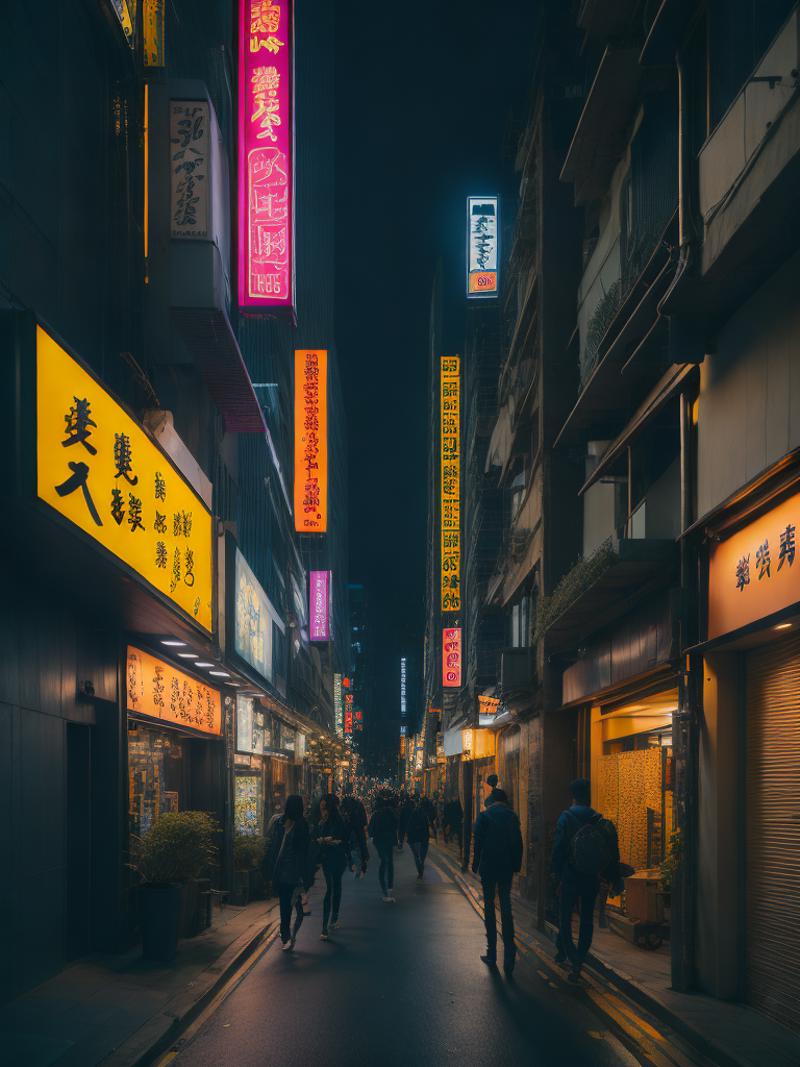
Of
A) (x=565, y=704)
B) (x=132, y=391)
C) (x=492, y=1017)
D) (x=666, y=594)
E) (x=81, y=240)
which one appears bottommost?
(x=492, y=1017)

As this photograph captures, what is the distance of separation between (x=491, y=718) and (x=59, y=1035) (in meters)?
22.7

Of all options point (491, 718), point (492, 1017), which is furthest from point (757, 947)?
point (491, 718)

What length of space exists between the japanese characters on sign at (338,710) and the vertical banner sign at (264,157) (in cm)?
8246

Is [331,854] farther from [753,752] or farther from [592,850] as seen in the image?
[753,752]

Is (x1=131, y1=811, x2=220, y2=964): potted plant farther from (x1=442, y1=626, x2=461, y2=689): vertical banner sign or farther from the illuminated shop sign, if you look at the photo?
(x1=442, y1=626, x2=461, y2=689): vertical banner sign

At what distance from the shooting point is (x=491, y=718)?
30297 millimetres

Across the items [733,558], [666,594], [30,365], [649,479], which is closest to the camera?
[30,365]

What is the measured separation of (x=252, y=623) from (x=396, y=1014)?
15002 mm

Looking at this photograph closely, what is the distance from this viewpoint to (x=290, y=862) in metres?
13.4

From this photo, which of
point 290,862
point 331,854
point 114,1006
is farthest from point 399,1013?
point 331,854

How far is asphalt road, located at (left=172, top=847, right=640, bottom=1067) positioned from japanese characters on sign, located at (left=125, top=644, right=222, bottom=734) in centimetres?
356

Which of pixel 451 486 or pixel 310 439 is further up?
pixel 310 439

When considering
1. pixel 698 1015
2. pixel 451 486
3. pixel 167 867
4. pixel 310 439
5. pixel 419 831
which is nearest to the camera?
pixel 698 1015

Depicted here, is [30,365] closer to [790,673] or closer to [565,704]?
[790,673]
